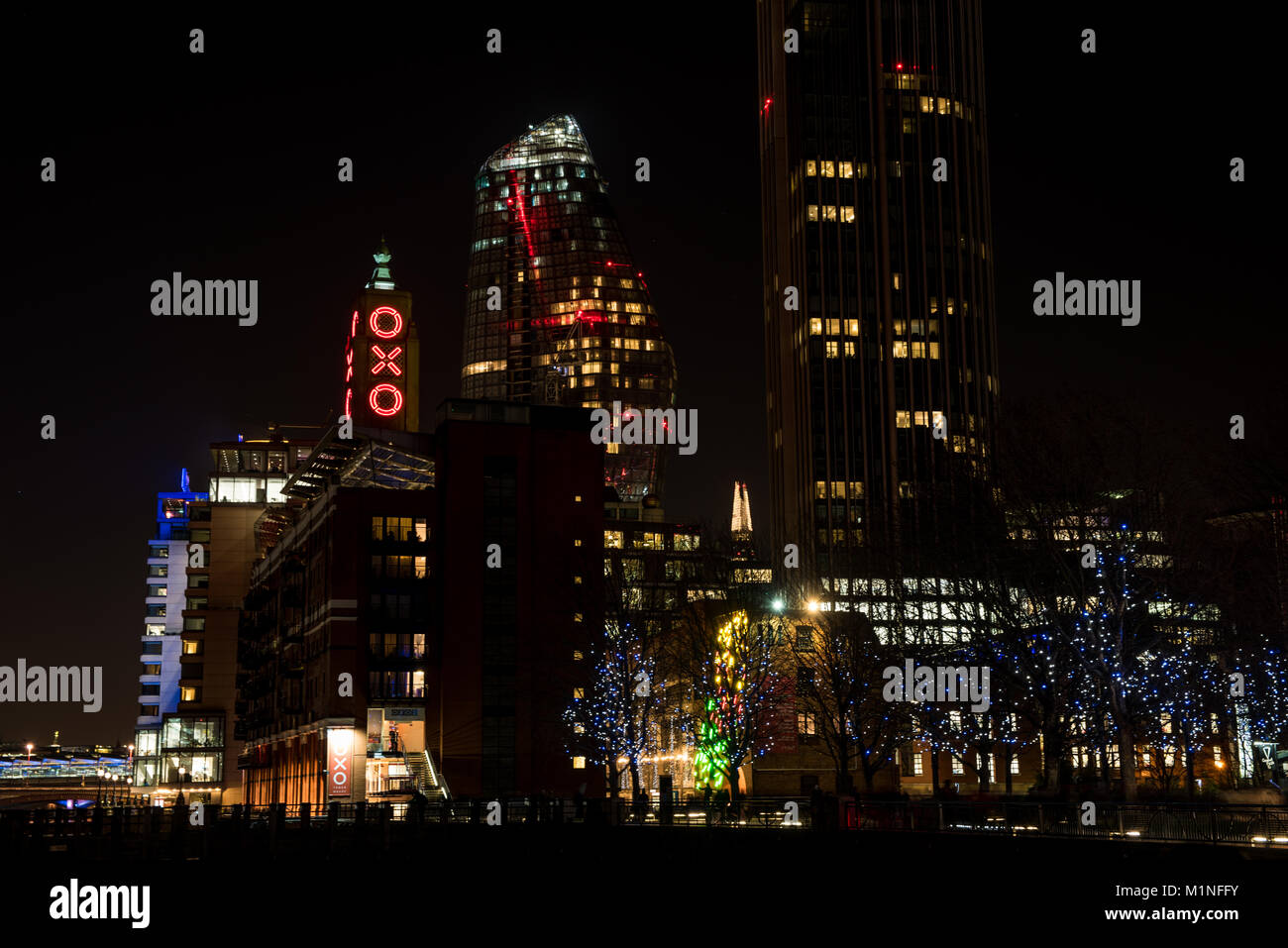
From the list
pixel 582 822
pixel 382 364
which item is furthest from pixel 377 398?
pixel 582 822

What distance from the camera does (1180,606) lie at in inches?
2798

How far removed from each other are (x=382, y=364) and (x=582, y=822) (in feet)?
240

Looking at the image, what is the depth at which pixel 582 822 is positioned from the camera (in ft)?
209

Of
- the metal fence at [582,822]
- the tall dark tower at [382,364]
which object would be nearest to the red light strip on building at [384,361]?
the tall dark tower at [382,364]

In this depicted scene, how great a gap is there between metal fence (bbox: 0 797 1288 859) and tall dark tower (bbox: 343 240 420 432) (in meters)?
58.7

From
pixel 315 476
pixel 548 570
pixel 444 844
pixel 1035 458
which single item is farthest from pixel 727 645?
pixel 315 476

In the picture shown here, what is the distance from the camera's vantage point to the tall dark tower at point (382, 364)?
12731 cm

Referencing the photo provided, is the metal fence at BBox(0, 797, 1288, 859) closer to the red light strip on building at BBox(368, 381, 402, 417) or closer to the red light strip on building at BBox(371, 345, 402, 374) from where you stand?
the red light strip on building at BBox(368, 381, 402, 417)

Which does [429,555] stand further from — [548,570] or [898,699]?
[898,699]

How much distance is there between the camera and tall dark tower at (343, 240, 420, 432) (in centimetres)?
12731

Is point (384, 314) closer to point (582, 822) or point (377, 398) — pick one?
point (377, 398)

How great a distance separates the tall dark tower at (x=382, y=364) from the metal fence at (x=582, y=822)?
58.7 m

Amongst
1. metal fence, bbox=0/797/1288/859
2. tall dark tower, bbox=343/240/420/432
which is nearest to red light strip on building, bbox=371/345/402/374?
tall dark tower, bbox=343/240/420/432
